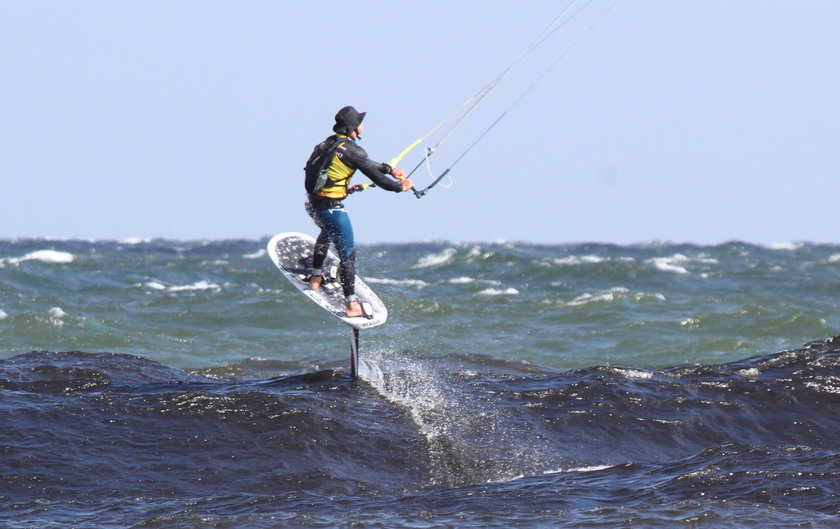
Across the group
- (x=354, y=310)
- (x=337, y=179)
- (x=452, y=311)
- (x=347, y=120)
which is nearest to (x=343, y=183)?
(x=337, y=179)

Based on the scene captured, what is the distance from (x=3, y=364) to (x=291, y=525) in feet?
16.5

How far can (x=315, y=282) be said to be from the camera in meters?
11.2

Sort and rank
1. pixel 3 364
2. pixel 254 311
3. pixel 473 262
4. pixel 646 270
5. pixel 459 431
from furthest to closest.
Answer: pixel 473 262 < pixel 646 270 < pixel 254 311 < pixel 3 364 < pixel 459 431

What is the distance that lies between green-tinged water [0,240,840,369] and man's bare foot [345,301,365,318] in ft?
3.43

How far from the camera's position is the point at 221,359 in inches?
661

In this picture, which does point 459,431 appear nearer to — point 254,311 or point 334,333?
point 334,333

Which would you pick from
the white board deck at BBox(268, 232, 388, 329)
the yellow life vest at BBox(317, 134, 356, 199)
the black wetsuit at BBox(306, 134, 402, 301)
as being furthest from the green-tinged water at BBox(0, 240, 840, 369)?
the yellow life vest at BBox(317, 134, 356, 199)

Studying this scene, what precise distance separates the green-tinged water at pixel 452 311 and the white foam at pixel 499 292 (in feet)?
0.26

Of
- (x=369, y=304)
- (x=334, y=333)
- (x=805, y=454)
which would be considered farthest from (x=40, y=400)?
(x=334, y=333)

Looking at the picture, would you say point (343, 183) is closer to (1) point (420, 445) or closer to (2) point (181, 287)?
(1) point (420, 445)

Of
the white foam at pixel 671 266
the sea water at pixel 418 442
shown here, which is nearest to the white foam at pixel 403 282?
the white foam at pixel 671 266

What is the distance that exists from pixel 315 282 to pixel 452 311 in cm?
1129

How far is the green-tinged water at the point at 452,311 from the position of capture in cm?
1778

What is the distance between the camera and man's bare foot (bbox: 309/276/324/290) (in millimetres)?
11227
